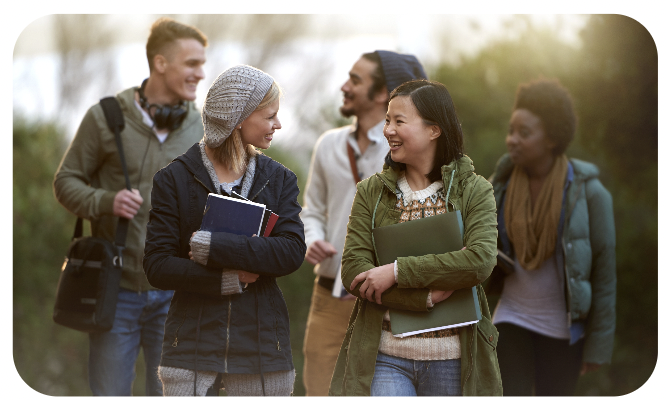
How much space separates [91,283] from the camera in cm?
306

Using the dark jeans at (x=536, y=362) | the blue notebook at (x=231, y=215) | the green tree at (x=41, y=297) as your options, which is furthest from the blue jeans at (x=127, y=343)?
the green tree at (x=41, y=297)

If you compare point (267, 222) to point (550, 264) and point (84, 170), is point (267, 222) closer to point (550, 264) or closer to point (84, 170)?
point (84, 170)

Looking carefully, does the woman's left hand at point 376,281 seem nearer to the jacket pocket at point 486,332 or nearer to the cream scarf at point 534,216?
the jacket pocket at point 486,332

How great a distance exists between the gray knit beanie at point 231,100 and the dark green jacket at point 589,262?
5.95 feet

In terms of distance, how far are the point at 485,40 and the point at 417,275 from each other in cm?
393

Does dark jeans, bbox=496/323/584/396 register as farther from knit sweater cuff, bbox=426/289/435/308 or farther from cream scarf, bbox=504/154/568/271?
knit sweater cuff, bbox=426/289/435/308

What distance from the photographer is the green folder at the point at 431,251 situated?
230 centimetres

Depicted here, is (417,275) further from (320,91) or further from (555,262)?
(320,91)

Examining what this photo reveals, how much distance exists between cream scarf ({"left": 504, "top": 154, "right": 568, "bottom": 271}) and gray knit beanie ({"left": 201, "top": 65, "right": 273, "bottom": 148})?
176 centimetres

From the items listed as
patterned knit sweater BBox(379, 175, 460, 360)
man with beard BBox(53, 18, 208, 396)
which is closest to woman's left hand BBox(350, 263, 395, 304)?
patterned knit sweater BBox(379, 175, 460, 360)

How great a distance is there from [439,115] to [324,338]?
5.49 feet

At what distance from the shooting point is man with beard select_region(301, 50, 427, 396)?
353 cm

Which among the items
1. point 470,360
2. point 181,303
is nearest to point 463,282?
point 470,360

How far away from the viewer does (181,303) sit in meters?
2.32
